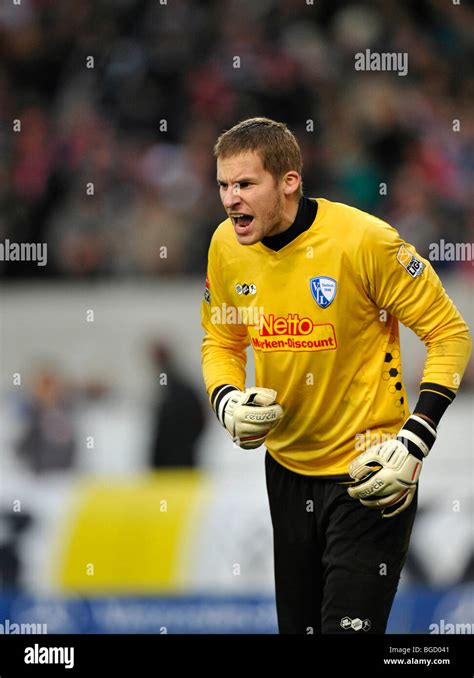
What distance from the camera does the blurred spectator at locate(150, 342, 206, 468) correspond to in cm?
980

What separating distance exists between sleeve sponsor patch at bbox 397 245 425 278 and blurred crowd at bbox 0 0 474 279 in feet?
19.6

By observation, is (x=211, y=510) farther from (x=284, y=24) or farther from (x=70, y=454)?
(x=284, y=24)

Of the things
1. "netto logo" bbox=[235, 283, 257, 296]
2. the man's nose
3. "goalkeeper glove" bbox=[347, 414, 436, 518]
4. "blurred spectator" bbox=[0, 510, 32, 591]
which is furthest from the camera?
"blurred spectator" bbox=[0, 510, 32, 591]

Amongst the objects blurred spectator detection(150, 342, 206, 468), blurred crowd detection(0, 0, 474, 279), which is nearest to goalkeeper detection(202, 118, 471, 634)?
blurred spectator detection(150, 342, 206, 468)

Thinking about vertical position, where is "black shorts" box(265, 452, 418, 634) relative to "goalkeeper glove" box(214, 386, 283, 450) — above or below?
below

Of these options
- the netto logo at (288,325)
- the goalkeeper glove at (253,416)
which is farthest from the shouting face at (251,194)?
the goalkeeper glove at (253,416)

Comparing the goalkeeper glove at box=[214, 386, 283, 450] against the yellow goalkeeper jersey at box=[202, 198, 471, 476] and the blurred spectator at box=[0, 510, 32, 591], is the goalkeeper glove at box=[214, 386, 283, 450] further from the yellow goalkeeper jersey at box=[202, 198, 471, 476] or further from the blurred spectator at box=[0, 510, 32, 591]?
the blurred spectator at box=[0, 510, 32, 591]

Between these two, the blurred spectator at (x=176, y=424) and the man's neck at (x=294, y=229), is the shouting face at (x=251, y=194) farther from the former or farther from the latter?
the blurred spectator at (x=176, y=424)

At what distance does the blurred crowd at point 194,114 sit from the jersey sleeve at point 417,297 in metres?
5.96

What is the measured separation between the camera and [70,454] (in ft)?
32.0

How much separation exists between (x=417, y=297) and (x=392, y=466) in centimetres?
64

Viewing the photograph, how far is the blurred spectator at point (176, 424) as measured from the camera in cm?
980

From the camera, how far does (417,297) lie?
4977mm

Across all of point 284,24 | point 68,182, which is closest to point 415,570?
point 68,182
